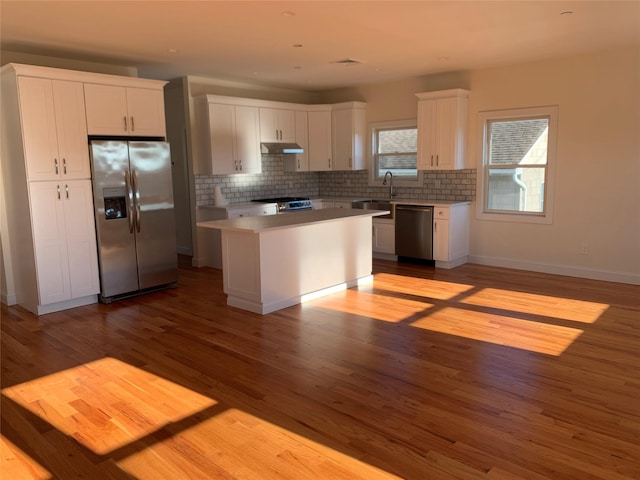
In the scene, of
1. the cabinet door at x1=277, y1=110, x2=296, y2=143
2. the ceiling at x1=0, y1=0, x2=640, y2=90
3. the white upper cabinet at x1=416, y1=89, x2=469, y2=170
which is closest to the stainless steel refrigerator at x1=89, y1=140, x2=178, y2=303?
the ceiling at x1=0, y1=0, x2=640, y2=90

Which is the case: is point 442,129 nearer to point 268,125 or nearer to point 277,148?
point 277,148

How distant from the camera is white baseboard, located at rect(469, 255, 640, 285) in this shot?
6.04m

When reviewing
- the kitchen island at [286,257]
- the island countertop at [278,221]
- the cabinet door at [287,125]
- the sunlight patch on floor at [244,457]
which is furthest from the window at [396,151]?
the sunlight patch on floor at [244,457]

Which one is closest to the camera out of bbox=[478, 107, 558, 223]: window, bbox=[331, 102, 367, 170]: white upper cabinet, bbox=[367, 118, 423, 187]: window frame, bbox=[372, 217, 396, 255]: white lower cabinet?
bbox=[478, 107, 558, 223]: window

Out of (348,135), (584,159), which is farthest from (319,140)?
(584,159)

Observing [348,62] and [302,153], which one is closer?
[348,62]

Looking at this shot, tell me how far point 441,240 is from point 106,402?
16.1 feet

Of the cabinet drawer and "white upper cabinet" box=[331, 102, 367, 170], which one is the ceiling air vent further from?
the cabinet drawer

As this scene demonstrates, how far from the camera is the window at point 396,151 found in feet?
25.8

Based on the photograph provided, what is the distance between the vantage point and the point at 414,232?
23.7ft

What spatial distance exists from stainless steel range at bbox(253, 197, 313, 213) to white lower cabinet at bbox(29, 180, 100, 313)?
2.76 metres

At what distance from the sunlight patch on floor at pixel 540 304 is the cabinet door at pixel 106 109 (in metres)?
4.15

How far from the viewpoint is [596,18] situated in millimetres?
4535

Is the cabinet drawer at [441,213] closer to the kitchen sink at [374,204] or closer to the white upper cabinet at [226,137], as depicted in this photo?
the kitchen sink at [374,204]
